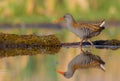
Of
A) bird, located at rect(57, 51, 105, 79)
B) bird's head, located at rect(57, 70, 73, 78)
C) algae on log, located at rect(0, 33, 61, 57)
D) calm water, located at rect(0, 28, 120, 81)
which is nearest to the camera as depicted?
calm water, located at rect(0, 28, 120, 81)

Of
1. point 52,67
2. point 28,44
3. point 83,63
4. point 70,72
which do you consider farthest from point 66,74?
point 28,44

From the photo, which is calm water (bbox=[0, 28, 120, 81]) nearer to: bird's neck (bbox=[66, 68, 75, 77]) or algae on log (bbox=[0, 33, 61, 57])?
bird's neck (bbox=[66, 68, 75, 77])

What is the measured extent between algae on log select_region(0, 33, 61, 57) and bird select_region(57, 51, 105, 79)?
906mm

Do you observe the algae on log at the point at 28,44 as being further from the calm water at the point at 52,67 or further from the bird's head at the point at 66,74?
the bird's head at the point at 66,74

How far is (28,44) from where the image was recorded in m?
12.7

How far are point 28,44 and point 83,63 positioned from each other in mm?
2103

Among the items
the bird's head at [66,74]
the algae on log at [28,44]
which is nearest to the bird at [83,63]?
the bird's head at [66,74]

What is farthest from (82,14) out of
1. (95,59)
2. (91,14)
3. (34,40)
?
(95,59)

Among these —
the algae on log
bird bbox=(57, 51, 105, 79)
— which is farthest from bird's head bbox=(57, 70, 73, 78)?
the algae on log

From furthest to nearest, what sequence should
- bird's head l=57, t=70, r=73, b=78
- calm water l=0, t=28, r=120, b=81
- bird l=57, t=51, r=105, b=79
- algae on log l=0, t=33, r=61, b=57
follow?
1. algae on log l=0, t=33, r=61, b=57
2. bird l=57, t=51, r=105, b=79
3. bird's head l=57, t=70, r=73, b=78
4. calm water l=0, t=28, r=120, b=81

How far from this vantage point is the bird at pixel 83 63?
10.2m

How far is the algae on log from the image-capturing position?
12.4 metres

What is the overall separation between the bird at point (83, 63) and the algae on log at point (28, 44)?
2.97 feet

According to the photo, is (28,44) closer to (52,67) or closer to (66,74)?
(52,67)
